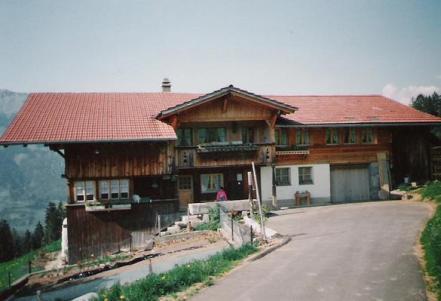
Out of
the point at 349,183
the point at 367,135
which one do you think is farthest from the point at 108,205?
the point at 367,135

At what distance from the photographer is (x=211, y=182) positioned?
24203mm

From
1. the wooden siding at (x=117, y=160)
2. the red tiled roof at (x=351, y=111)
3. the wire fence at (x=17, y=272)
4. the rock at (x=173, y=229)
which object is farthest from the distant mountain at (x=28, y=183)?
the rock at (x=173, y=229)

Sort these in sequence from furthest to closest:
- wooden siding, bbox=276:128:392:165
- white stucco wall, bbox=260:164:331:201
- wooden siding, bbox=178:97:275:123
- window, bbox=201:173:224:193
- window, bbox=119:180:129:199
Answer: wooden siding, bbox=276:128:392:165, white stucco wall, bbox=260:164:331:201, window, bbox=201:173:224:193, wooden siding, bbox=178:97:275:123, window, bbox=119:180:129:199

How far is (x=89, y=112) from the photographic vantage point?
77.1 feet

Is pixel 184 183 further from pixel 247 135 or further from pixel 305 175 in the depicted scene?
pixel 305 175

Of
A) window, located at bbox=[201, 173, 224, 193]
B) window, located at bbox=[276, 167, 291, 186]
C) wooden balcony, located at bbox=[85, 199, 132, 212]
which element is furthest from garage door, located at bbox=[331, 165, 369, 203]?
wooden balcony, located at bbox=[85, 199, 132, 212]

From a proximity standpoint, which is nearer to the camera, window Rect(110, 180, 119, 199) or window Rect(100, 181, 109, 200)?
window Rect(100, 181, 109, 200)

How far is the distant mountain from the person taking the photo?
168 metres

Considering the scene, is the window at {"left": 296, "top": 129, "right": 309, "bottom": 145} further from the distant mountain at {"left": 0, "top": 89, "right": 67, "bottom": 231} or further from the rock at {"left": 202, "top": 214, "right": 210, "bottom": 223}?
the distant mountain at {"left": 0, "top": 89, "right": 67, "bottom": 231}

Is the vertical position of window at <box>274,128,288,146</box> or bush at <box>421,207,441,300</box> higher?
window at <box>274,128,288,146</box>

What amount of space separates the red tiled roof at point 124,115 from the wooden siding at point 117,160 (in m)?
0.79

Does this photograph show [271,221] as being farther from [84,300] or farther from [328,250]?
[84,300]

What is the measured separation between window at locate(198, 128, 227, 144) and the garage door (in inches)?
319

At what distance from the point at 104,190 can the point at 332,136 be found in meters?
15.3
